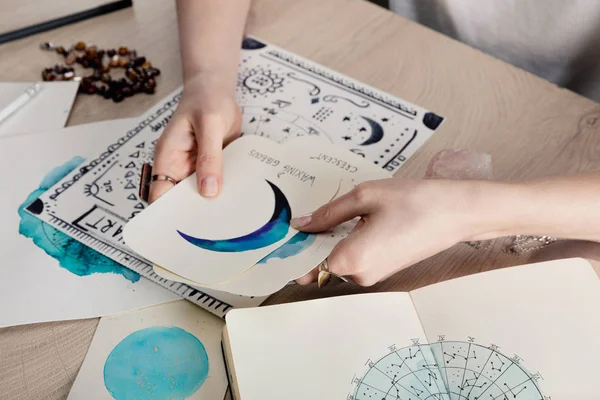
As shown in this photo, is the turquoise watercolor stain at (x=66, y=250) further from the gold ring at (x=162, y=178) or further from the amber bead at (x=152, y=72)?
the amber bead at (x=152, y=72)

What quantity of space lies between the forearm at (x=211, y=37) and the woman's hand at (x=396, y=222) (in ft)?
1.04

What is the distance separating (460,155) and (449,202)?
183 mm

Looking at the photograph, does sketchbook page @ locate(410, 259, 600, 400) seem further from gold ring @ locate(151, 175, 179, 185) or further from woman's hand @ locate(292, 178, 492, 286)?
gold ring @ locate(151, 175, 179, 185)

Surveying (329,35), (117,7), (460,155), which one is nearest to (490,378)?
(460,155)

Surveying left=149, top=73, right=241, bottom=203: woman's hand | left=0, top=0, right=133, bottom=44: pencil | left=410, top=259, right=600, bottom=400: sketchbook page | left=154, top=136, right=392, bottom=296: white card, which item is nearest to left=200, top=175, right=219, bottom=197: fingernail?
left=149, top=73, right=241, bottom=203: woman's hand

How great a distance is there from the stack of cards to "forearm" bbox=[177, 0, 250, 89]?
0.15 metres

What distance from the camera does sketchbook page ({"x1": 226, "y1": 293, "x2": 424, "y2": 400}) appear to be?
52 cm

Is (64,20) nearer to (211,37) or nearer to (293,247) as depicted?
(211,37)

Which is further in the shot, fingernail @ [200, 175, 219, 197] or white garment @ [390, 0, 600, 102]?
white garment @ [390, 0, 600, 102]

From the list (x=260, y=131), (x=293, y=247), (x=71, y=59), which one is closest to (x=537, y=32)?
(x=260, y=131)

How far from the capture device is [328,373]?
53cm

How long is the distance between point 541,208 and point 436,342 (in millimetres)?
188

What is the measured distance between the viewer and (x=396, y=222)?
572 mm

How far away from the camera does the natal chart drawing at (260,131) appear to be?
2.29ft
